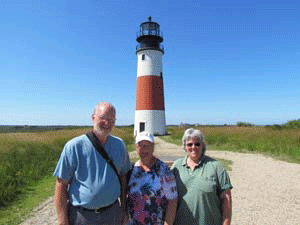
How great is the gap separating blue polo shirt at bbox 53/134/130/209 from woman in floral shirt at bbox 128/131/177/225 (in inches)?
8.4

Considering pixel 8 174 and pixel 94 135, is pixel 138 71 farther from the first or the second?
pixel 94 135

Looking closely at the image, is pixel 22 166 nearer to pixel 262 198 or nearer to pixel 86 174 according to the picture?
pixel 86 174

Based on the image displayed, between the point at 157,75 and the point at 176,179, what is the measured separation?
Result: 66.1ft

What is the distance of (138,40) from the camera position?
917 inches

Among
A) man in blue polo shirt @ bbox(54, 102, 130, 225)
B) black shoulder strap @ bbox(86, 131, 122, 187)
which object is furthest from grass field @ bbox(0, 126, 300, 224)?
black shoulder strap @ bbox(86, 131, 122, 187)

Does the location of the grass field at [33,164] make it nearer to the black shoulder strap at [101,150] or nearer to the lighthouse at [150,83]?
the black shoulder strap at [101,150]

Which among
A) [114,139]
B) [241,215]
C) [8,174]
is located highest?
[114,139]

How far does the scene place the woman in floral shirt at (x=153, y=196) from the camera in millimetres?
2078

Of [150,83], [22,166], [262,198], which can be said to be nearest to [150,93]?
[150,83]

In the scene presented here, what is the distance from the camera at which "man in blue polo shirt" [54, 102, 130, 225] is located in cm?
206

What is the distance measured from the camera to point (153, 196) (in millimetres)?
2078

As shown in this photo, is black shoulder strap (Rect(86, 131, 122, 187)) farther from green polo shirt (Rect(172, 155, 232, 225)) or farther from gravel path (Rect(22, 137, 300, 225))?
gravel path (Rect(22, 137, 300, 225))

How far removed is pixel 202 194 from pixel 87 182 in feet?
3.41

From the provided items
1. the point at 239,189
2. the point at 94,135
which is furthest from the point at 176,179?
the point at 239,189
